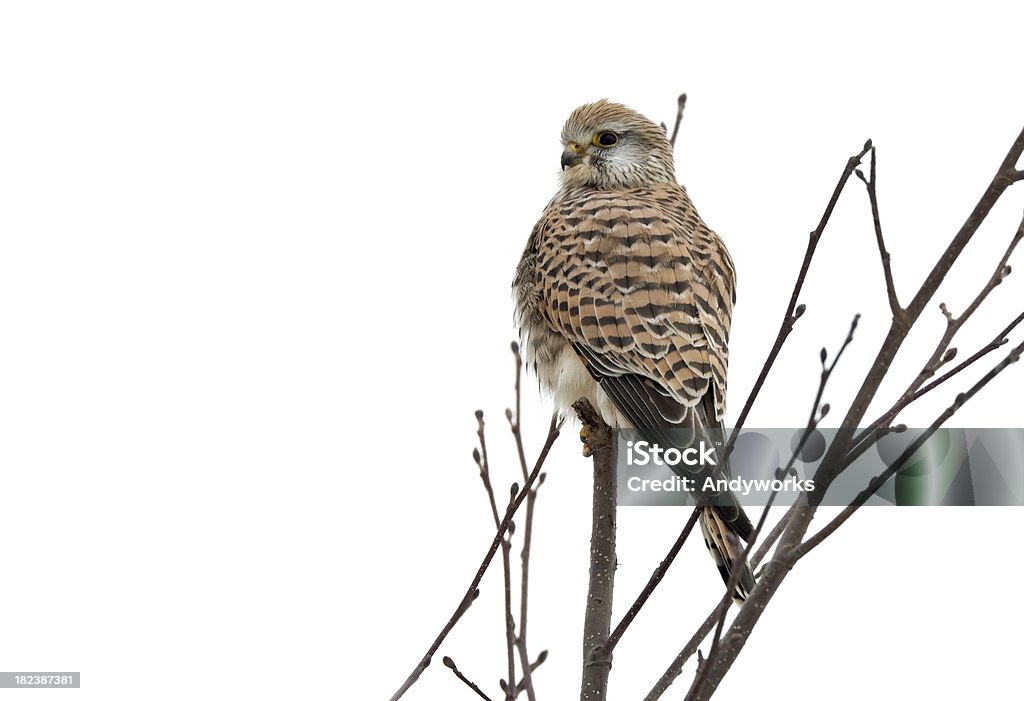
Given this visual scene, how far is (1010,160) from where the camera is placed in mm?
2504

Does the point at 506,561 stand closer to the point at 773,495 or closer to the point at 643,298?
the point at 773,495

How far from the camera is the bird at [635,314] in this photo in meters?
3.74

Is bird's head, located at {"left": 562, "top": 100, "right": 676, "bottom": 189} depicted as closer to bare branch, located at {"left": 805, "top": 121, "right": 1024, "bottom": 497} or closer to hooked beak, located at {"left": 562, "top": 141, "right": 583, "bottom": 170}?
hooked beak, located at {"left": 562, "top": 141, "right": 583, "bottom": 170}

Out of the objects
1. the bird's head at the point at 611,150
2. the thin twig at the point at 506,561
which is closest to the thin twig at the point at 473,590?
the thin twig at the point at 506,561

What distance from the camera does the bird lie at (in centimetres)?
374

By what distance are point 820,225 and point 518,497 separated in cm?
92

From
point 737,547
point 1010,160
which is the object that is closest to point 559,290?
point 737,547

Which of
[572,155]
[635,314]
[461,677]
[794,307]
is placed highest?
[572,155]

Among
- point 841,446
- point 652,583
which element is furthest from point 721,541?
point 841,446

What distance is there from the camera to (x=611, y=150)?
17.1ft

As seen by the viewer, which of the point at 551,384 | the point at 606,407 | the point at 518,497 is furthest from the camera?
the point at 551,384

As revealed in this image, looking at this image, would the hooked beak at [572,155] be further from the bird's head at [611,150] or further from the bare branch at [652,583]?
the bare branch at [652,583]

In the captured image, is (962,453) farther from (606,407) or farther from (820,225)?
(606,407)

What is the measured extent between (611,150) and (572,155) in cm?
18
